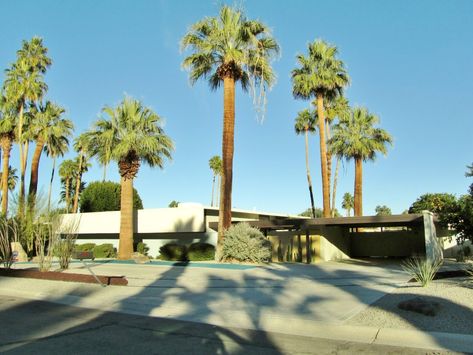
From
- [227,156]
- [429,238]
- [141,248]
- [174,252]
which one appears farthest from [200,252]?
[429,238]

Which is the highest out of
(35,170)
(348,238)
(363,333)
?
(35,170)

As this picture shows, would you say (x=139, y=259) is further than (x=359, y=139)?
No

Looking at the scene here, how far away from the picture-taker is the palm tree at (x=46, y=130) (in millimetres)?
33938

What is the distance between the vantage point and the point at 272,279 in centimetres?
1666

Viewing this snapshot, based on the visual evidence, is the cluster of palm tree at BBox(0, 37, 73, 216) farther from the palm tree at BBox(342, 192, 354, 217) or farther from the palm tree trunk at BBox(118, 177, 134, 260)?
the palm tree at BBox(342, 192, 354, 217)

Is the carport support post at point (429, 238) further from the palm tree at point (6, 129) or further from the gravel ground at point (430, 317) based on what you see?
the palm tree at point (6, 129)

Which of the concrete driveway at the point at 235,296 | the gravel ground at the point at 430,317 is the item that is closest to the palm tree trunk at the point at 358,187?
the concrete driveway at the point at 235,296

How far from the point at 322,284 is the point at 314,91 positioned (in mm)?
20755

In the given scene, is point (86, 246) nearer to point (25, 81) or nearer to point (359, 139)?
point (25, 81)

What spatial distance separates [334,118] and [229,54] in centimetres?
1802

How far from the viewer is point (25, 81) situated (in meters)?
34.9

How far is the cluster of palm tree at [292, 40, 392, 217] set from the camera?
105 ft

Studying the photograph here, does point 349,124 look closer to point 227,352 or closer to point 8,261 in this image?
point 8,261

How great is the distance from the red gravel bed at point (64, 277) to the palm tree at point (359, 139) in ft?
77.2
